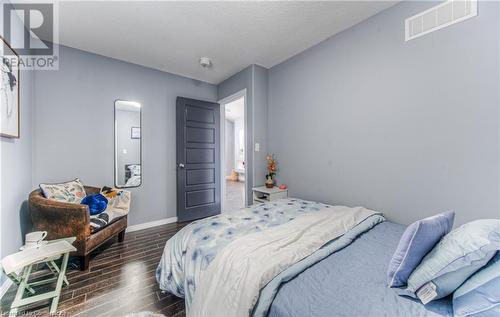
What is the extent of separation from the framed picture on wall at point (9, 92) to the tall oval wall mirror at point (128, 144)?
1134mm

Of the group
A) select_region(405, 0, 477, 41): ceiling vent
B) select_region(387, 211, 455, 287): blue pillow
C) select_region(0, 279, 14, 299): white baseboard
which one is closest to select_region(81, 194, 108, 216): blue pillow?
select_region(0, 279, 14, 299): white baseboard

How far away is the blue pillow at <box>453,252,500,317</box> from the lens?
2.25 ft

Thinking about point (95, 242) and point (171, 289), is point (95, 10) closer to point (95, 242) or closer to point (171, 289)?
point (95, 242)

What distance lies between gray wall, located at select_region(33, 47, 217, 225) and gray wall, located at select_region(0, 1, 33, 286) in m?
0.17

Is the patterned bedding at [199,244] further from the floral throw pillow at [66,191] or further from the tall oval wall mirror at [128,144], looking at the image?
the tall oval wall mirror at [128,144]

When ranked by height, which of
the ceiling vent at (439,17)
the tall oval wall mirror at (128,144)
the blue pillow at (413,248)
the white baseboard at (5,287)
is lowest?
the white baseboard at (5,287)

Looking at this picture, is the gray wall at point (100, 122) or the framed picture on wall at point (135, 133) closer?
the gray wall at point (100, 122)

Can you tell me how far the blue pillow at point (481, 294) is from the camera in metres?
0.69

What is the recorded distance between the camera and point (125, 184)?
10.1ft

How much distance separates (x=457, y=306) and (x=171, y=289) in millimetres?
1607

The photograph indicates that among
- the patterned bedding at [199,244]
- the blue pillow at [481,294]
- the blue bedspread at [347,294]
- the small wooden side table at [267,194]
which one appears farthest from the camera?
the small wooden side table at [267,194]

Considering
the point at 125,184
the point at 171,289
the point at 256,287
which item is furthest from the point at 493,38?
the point at 125,184

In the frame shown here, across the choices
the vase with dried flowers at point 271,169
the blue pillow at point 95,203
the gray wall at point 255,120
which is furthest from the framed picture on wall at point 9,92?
the vase with dried flowers at point 271,169

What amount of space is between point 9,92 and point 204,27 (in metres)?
1.93
